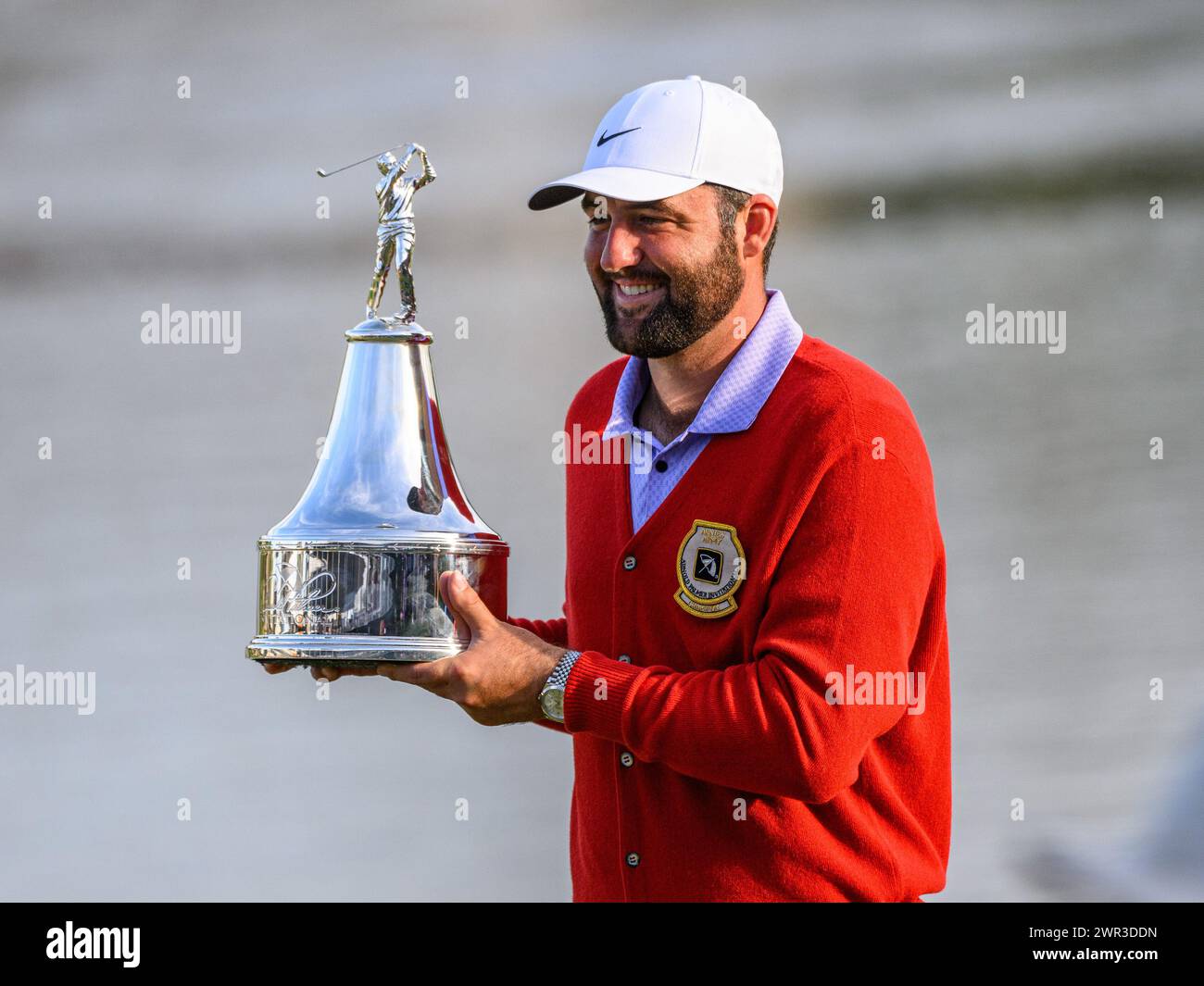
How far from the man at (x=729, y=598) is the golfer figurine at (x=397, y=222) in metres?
0.13

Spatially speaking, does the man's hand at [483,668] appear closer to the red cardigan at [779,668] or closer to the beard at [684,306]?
the red cardigan at [779,668]

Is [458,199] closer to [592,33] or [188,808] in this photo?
[592,33]

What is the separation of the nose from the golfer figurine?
191 millimetres

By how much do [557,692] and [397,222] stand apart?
50 cm

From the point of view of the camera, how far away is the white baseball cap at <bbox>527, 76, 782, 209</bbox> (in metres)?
1.48

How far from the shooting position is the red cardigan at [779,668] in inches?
53.3

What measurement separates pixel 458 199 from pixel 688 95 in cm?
132

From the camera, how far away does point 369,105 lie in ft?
9.39

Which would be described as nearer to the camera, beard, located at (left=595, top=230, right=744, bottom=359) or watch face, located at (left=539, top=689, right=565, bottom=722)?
watch face, located at (left=539, top=689, right=565, bottom=722)

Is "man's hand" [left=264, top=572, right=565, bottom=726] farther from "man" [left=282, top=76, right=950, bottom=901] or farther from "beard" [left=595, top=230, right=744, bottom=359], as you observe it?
"beard" [left=595, top=230, right=744, bottom=359]

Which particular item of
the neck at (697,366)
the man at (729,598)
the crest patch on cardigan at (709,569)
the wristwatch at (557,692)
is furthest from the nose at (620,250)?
the wristwatch at (557,692)

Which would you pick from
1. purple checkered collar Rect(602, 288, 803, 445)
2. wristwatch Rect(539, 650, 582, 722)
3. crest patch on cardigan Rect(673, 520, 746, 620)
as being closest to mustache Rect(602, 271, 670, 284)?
purple checkered collar Rect(602, 288, 803, 445)
